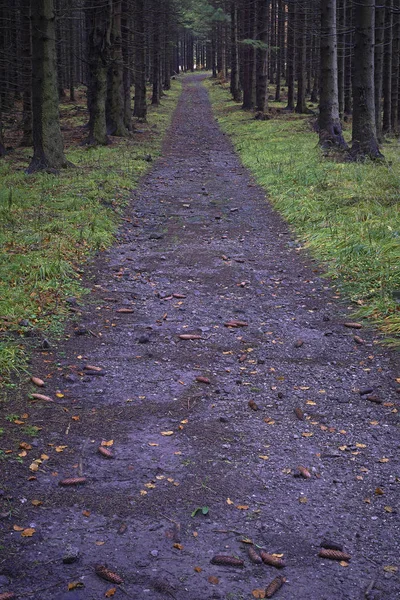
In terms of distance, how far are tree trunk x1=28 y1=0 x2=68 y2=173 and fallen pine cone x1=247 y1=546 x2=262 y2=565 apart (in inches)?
463

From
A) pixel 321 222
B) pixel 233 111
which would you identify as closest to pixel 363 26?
pixel 321 222

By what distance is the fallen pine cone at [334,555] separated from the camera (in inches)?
108

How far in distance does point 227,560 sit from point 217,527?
0.87 ft

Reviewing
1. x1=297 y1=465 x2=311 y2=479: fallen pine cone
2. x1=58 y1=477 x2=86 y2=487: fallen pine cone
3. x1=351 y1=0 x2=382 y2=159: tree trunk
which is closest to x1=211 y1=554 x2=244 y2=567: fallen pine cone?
x1=297 y1=465 x2=311 y2=479: fallen pine cone

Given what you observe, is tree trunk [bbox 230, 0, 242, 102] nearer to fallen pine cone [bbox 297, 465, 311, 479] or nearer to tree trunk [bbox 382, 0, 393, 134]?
tree trunk [bbox 382, 0, 393, 134]

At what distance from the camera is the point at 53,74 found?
13.0 metres

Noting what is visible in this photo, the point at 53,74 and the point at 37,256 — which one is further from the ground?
the point at 53,74

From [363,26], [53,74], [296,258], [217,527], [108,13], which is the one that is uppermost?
[108,13]

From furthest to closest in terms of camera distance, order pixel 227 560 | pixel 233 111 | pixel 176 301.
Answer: pixel 233 111 < pixel 176 301 < pixel 227 560

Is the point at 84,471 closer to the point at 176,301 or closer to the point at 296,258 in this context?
the point at 176,301

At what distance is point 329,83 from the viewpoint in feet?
52.5

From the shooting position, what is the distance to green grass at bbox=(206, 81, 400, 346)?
21.0 feet

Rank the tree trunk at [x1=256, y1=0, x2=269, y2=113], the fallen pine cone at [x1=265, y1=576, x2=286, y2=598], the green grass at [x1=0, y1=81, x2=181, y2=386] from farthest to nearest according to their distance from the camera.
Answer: the tree trunk at [x1=256, y1=0, x2=269, y2=113], the green grass at [x1=0, y1=81, x2=181, y2=386], the fallen pine cone at [x1=265, y1=576, x2=286, y2=598]

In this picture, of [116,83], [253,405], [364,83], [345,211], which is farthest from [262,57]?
[253,405]
